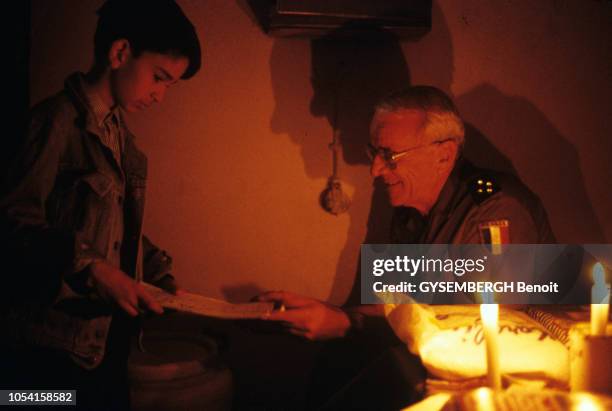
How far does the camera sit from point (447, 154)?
6.49ft

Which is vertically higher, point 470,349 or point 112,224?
point 112,224

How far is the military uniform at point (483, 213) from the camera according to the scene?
1789 mm

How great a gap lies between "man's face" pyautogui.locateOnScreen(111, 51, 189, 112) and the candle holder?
4.79 ft

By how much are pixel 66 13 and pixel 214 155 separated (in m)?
0.84

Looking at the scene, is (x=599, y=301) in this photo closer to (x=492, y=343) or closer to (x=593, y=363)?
(x=593, y=363)

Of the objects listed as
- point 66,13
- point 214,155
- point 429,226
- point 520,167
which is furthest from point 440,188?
point 66,13

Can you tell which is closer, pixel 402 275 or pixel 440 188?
pixel 440 188

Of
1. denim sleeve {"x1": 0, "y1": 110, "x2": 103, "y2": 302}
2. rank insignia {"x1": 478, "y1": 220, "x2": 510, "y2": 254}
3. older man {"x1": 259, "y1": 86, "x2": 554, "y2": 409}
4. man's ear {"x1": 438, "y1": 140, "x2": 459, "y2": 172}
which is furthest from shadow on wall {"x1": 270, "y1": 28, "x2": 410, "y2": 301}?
denim sleeve {"x1": 0, "y1": 110, "x2": 103, "y2": 302}

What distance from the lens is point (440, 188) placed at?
6.68ft

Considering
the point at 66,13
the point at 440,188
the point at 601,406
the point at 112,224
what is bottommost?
the point at 601,406

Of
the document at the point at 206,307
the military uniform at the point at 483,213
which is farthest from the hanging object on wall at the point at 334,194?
the document at the point at 206,307

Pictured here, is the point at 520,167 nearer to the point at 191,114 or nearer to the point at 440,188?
the point at 440,188

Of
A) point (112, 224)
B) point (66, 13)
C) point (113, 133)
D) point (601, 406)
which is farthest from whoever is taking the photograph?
point (66, 13)

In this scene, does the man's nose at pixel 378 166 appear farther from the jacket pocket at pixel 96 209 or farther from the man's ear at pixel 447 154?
the jacket pocket at pixel 96 209
